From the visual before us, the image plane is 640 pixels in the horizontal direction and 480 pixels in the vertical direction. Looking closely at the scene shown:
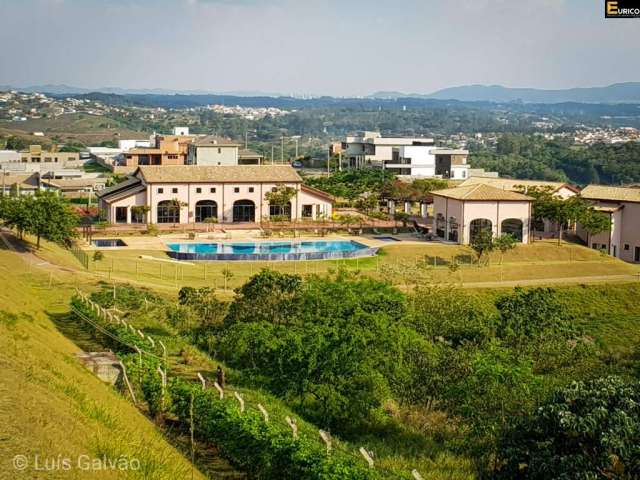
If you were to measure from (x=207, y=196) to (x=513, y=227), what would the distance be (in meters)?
14.5

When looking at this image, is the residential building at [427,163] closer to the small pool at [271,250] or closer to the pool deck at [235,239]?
the pool deck at [235,239]

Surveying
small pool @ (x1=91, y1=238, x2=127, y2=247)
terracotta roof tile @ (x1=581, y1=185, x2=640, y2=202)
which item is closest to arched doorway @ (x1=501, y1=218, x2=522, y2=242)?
terracotta roof tile @ (x1=581, y1=185, x2=640, y2=202)

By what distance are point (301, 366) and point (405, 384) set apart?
2364 mm

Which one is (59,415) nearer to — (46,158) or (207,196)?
(207,196)

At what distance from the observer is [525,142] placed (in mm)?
138250

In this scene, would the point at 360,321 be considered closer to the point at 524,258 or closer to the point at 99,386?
the point at 99,386

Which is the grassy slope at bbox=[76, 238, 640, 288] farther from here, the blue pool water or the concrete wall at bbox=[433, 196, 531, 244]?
the blue pool water

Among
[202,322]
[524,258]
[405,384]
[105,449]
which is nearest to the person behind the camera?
[105,449]

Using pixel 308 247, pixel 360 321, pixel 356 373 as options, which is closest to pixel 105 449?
pixel 356 373

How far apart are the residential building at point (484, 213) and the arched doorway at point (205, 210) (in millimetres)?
11263

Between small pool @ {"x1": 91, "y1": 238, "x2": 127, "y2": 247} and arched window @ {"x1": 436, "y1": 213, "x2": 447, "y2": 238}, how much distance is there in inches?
551

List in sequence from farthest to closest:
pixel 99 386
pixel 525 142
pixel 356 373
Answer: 1. pixel 525 142
2. pixel 356 373
3. pixel 99 386

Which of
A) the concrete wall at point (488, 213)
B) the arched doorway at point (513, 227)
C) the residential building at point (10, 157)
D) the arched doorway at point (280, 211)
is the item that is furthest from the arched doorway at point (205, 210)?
the residential building at point (10, 157)

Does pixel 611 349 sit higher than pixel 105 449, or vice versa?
pixel 105 449
